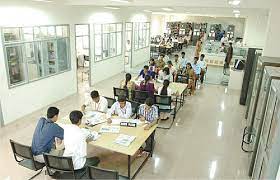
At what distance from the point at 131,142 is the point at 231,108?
472cm

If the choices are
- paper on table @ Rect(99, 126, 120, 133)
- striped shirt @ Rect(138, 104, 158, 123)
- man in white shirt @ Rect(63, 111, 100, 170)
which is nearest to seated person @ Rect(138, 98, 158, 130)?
striped shirt @ Rect(138, 104, 158, 123)

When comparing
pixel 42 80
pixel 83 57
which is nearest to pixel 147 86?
pixel 42 80

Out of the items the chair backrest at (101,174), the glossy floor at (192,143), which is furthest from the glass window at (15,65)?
the chair backrest at (101,174)

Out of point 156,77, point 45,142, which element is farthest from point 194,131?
point 45,142

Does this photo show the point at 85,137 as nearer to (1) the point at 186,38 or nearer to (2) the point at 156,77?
(2) the point at 156,77

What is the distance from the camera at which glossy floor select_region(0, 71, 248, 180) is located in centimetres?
429

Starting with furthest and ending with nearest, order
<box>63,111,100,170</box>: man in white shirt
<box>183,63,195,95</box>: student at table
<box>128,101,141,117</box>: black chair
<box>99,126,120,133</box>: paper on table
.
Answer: <box>183,63,195,95</box>: student at table < <box>128,101,141,117</box>: black chair < <box>99,126,120,133</box>: paper on table < <box>63,111,100,170</box>: man in white shirt

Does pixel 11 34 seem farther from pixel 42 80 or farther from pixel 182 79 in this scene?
pixel 182 79

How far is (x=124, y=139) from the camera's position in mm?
3830

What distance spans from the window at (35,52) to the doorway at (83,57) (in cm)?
106

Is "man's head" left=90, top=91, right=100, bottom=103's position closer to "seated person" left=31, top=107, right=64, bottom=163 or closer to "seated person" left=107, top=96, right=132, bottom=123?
"seated person" left=107, top=96, right=132, bottom=123

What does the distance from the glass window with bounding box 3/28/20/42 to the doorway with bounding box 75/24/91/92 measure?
8.08ft

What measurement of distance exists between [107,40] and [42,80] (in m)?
3.98

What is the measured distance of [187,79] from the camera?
7.93 metres
